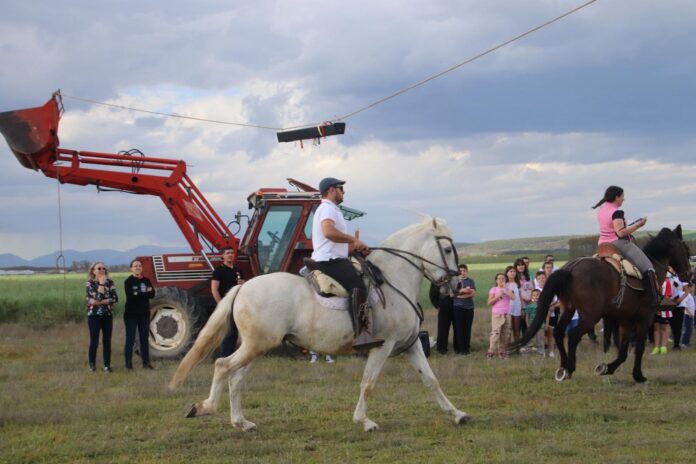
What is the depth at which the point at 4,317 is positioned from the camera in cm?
2644

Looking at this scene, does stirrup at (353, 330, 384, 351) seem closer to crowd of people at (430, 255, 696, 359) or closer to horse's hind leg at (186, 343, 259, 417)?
horse's hind leg at (186, 343, 259, 417)

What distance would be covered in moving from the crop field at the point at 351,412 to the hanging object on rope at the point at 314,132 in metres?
4.01

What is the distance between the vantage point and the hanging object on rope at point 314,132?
15156 mm

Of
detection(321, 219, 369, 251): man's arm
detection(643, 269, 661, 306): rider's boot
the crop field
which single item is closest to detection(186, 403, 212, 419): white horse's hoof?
the crop field

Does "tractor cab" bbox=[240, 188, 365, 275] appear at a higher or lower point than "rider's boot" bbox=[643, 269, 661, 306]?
higher

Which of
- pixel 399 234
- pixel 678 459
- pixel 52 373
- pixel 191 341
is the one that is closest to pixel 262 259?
pixel 191 341

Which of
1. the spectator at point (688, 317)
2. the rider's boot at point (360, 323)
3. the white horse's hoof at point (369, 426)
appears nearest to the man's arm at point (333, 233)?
the rider's boot at point (360, 323)

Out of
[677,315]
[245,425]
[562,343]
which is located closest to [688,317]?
[677,315]

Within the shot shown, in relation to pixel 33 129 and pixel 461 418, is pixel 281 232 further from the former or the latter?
pixel 461 418

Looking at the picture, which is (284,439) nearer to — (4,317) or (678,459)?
(678,459)

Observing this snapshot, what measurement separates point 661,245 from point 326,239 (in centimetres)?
623

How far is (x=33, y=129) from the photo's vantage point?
52.8ft

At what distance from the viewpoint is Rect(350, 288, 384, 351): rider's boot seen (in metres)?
8.93

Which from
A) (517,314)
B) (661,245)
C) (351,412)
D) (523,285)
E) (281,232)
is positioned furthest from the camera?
(523,285)
